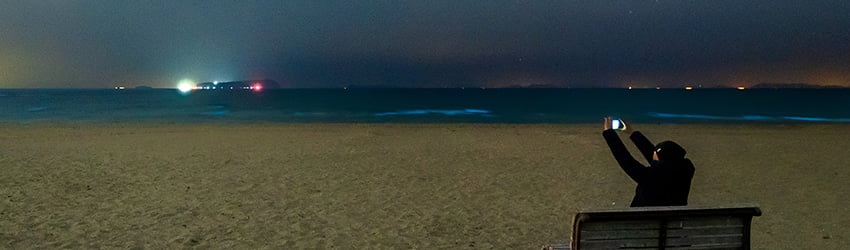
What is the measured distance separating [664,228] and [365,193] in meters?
6.25

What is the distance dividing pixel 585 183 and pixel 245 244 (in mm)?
5779

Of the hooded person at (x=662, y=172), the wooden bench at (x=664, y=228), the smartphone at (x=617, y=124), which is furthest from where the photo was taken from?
the smartphone at (x=617, y=124)

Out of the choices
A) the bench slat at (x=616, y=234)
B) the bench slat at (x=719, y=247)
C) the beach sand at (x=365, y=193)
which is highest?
the bench slat at (x=616, y=234)

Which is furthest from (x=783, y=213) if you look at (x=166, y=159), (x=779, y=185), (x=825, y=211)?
(x=166, y=159)

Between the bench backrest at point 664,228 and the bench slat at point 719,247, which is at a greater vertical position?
the bench backrest at point 664,228

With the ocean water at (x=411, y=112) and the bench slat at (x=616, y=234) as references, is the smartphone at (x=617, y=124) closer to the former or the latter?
the bench slat at (x=616, y=234)

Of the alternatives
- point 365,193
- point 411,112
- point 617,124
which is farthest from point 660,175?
point 411,112

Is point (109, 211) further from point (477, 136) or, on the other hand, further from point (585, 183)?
point (477, 136)

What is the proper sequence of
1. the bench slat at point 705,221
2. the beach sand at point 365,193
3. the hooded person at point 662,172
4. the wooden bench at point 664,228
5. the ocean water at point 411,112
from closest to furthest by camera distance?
the wooden bench at point 664,228, the bench slat at point 705,221, the hooded person at point 662,172, the beach sand at point 365,193, the ocean water at point 411,112

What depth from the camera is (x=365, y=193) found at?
30.4ft

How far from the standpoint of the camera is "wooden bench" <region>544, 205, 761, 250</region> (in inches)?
128

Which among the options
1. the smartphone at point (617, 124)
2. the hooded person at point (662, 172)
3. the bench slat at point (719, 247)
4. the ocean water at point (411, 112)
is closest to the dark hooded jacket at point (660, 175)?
the hooded person at point (662, 172)

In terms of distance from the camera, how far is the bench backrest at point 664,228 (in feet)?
10.7

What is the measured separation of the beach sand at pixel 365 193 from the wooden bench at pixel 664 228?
127cm
